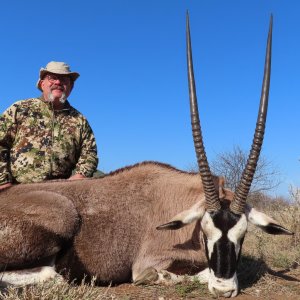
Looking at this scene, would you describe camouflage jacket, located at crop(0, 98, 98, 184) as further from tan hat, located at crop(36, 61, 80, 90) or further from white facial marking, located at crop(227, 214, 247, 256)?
white facial marking, located at crop(227, 214, 247, 256)

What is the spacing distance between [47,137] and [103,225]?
76.7 inches

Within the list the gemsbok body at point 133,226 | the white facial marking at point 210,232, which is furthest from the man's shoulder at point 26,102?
the white facial marking at point 210,232

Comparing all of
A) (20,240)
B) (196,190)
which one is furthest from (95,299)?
(196,190)

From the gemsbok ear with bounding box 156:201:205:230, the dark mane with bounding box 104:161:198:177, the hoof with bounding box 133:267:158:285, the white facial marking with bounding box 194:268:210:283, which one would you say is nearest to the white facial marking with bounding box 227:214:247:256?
the gemsbok ear with bounding box 156:201:205:230

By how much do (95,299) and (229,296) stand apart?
1385 millimetres

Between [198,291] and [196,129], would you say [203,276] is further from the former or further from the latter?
[196,129]

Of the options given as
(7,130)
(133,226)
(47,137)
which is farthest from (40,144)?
(133,226)

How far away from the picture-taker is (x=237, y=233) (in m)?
4.42

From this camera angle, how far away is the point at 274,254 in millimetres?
6723

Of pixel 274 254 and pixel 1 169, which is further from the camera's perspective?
pixel 274 254

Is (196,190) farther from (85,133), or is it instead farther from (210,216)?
(85,133)

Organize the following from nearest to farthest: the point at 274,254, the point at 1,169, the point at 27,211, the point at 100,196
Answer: the point at 27,211, the point at 100,196, the point at 1,169, the point at 274,254

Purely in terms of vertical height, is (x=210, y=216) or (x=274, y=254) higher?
(x=210, y=216)

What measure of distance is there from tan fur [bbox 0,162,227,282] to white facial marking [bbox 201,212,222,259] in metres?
0.56
